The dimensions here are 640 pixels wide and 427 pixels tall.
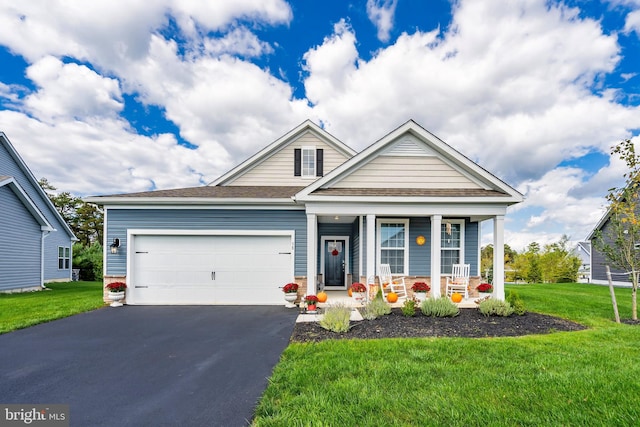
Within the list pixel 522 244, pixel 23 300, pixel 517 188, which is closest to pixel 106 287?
pixel 23 300

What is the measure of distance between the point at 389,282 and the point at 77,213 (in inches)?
1219

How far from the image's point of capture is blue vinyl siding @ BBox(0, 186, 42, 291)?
40.8ft

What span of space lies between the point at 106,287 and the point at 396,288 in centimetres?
907

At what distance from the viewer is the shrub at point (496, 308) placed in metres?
7.17

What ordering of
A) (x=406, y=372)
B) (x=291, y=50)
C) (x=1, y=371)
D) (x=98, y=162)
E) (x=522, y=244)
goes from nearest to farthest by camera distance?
1. (x=406, y=372)
2. (x=1, y=371)
3. (x=291, y=50)
4. (x=98, y=162)
5. (x=522, y=244)

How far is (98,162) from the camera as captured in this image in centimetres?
1930

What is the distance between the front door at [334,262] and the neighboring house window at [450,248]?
379 cm

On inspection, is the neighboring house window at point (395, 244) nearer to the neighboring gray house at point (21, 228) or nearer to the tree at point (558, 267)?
the neighboring gray house at point (21, 228)

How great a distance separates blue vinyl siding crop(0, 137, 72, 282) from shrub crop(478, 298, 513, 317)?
66.2 feet

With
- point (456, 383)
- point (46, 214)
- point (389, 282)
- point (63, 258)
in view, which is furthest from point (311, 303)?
point (63, 258)

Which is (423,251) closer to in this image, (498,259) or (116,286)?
(498,259)

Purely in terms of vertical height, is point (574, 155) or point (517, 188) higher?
point (574, 155)

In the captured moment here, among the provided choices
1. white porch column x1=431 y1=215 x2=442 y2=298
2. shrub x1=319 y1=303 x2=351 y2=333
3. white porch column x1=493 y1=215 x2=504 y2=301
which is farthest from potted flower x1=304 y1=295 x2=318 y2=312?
white porch column x1=493 y1=215 x2=504 y2=301

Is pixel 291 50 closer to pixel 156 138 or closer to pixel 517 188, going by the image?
pixel 156 138
